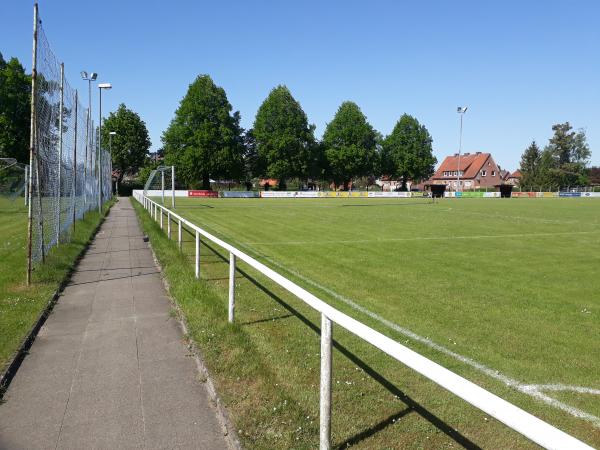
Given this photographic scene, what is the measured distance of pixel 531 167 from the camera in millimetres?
104562

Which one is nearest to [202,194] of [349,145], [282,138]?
[282,138]

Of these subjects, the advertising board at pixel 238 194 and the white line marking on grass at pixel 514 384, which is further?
the advertising board at pixel 238 194

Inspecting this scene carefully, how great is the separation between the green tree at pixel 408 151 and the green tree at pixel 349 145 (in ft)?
16.4

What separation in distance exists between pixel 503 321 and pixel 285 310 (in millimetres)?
2906

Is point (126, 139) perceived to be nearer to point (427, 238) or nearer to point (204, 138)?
point (204, 138)

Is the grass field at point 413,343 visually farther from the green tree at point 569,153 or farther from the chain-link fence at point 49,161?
the green tree at point 569,153

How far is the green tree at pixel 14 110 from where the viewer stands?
1917 inches

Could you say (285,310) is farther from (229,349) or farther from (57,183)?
(57,183)

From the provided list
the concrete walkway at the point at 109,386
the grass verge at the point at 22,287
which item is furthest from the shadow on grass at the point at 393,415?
the grass verge at the point at 22,287

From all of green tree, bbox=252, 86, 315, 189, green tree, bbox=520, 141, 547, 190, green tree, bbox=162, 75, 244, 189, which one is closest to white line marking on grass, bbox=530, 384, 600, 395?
green tree, bbox=162, 75, 244, 189

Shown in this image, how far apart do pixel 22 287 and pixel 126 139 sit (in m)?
77.9

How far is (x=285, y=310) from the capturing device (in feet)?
21.8

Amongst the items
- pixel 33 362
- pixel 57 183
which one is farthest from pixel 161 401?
pixel 57 183

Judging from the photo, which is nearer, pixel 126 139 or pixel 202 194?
pixel 202 194
